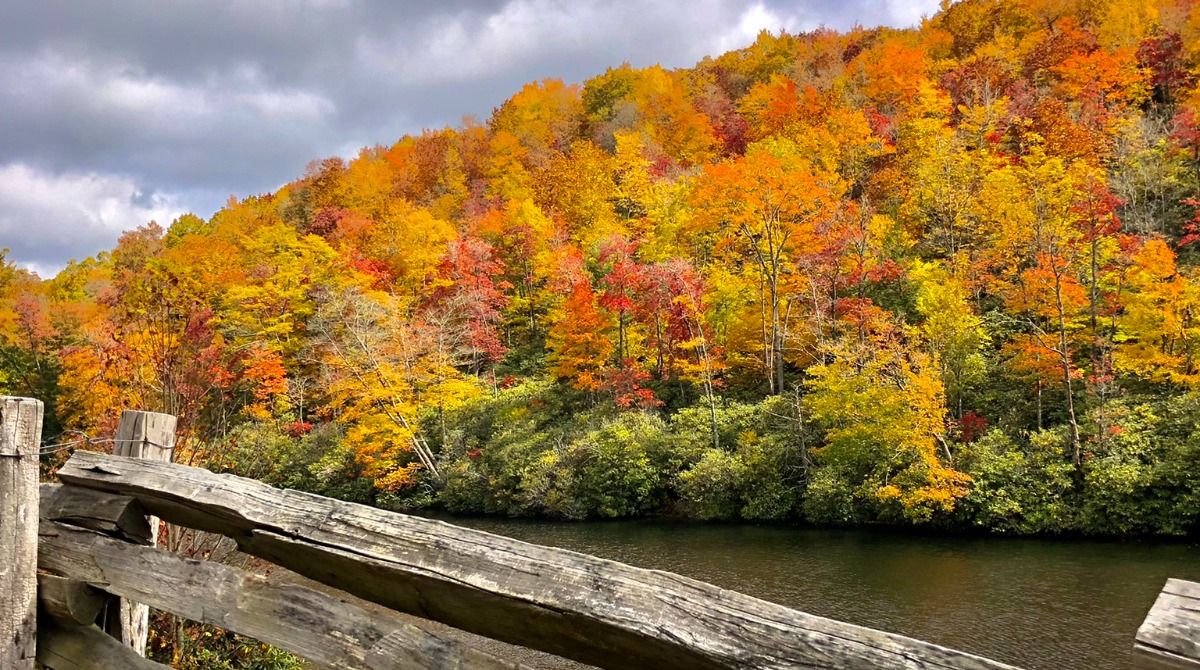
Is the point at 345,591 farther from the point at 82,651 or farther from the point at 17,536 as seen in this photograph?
the point at 17,536

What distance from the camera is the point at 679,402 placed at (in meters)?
23.9

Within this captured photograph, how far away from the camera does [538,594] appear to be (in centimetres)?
152

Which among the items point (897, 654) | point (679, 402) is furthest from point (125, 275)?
point (679, 402)

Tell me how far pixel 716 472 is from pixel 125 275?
48.6 ft

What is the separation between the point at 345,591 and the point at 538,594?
716mm

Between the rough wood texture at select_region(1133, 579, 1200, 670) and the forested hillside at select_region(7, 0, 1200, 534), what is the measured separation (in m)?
7.16

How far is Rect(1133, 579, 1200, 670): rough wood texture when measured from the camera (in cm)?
99

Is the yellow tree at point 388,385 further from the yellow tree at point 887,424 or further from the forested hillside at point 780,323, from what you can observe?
the yellow tree at point 887,424

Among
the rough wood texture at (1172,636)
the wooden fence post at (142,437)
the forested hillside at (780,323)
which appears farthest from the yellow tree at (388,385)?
the rough wood texture at (1172,636)

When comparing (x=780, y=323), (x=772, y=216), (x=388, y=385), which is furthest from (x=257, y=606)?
(x=780, y=323)

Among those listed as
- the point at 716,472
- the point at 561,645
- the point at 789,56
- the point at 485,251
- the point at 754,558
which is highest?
the point at 789,56

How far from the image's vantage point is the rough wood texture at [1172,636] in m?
0.99

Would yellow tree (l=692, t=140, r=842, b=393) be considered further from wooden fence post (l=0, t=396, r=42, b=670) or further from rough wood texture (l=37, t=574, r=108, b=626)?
wooden fence post (l=0, t=396, r=42, b=670)

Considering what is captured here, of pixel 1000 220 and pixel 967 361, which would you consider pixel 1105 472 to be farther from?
pixel 1000 220
